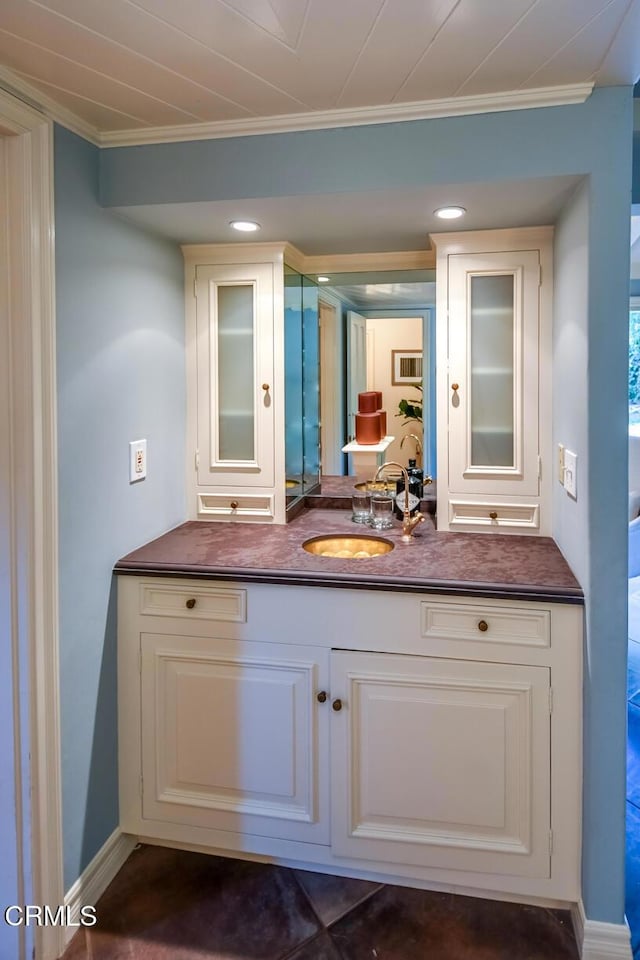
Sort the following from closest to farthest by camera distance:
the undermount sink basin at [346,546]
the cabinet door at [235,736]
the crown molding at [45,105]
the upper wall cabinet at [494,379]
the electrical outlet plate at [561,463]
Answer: the crown molding at [45,105] → the cabinet door at [235,736] → the electrical outlet plate at [561,463] → the upper wall cabinet at [494,379] → the undermount sink basin at [346,546]

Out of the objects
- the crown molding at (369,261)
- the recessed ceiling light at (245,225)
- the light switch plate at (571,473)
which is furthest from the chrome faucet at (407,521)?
the recessed ceiling light at (245,225)

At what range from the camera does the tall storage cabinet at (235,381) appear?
2.33 meters

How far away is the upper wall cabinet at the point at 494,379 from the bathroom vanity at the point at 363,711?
0.27 meters

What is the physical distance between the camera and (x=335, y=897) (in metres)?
1.81

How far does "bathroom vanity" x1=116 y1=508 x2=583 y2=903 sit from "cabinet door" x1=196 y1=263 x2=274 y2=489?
496 millimetres

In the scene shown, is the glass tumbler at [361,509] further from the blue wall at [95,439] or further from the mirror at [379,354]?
the blue wall at [95,439]

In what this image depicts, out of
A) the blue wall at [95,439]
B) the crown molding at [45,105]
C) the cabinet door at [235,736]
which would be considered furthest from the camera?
the cabinet door at [235,736]

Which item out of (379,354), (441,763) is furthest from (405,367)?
(441,763)

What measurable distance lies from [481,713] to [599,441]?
2.54ft

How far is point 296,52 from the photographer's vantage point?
138 centimetres

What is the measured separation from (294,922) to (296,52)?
2.12 metres

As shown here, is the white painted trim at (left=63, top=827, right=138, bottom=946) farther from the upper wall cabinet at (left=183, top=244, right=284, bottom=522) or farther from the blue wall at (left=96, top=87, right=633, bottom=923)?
the blue wall at (left=96, top=87, right=633, bottom=923)

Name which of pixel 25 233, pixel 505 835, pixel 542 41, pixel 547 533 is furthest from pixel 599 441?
pixel 25 233

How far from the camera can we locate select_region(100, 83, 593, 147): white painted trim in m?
1.56
